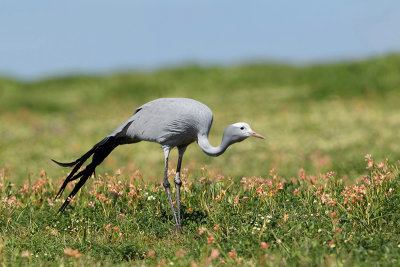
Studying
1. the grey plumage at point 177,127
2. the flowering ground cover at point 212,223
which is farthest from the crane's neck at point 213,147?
the flowering ground cover at point 212,223

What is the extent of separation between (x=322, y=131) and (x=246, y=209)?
28.4 feet

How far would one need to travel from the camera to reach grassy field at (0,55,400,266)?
5613 mm

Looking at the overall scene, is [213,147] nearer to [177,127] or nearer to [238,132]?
[238,132]

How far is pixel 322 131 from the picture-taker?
14961mm

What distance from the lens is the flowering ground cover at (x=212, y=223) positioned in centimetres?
528

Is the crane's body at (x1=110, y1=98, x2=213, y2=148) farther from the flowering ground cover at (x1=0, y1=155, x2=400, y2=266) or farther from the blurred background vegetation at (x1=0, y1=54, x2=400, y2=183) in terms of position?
the blurred background vegetation at (x1=0, y1=54, x2=400, y2=183)

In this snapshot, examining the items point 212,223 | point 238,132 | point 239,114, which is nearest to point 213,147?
Answer: point 238,132

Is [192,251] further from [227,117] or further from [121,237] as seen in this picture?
[227,117]

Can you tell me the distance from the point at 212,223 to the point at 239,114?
12272 mm

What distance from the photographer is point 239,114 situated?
18547 mm

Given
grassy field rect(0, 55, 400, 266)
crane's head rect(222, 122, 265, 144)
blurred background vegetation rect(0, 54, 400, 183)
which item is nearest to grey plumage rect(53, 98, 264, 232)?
crane's head rect(222, 122, 265, 144)

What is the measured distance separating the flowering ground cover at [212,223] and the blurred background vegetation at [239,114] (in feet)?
4.19

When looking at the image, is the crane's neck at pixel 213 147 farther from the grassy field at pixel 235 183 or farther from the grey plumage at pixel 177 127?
the grassy field at pixel 235 183

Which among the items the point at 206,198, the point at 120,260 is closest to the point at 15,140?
the point at 206,198
